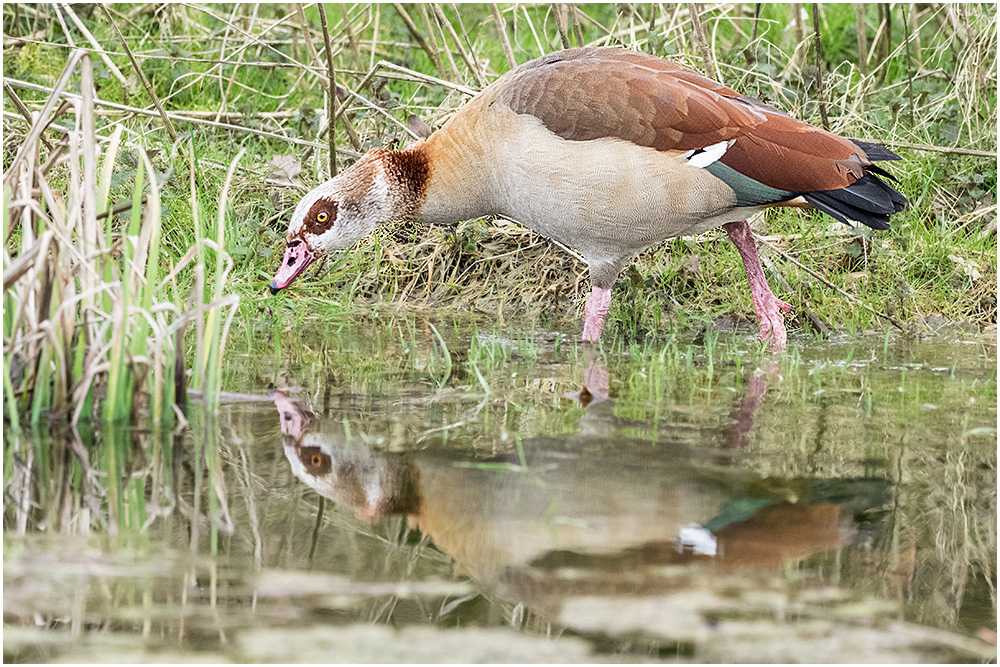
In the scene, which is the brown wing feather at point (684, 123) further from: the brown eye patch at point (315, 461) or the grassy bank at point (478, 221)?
the brown eye patch at point (315, 461)

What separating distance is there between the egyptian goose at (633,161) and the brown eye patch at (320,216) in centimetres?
58

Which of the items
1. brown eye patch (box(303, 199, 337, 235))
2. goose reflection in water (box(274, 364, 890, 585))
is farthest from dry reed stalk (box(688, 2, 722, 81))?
goose reflection in water (box(274, 364, 890, 585))

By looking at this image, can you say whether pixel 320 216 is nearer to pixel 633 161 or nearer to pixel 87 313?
pixel 633 161

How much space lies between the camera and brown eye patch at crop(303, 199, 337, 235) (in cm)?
534

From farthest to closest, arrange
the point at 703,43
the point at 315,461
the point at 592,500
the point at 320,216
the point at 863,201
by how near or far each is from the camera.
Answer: the point at 703,43 < the point at 320,216 < the point at 863,201 < the point at 315,461 < the point at 592,500

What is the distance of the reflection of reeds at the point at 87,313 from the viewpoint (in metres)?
3.32

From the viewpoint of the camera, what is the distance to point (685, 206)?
15.6ft

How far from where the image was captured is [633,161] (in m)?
4.72

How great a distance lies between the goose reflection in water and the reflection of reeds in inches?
17.7

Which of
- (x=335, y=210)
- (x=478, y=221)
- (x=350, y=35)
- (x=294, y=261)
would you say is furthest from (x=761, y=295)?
(x=350, y=35)

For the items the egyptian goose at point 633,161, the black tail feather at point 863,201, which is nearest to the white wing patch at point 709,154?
the egyptian goose at point 633,161

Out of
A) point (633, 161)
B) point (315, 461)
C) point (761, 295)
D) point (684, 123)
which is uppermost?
point (684, 123)

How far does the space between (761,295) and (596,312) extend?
0.77m

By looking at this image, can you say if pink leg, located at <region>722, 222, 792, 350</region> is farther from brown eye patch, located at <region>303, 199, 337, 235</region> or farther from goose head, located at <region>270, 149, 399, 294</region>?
brown eye patch, located at <region>303, 199, 337, 235</region>
